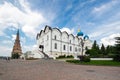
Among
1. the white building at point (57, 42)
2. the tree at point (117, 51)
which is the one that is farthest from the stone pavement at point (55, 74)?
the white building at point (57, 42)

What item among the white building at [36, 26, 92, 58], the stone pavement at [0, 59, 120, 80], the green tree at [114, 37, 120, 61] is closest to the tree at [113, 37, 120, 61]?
the green tree at [114, 37, 120, 61]

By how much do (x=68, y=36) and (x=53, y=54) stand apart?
12296 millimetres

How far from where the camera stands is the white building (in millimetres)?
A: 45812

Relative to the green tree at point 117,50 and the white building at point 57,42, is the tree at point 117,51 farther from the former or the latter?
the white building at point 57,42

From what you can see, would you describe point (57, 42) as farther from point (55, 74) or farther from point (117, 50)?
point (55, 74)

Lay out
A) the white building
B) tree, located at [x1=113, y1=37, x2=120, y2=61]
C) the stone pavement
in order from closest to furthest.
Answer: the stone pavement, tree, located at [x1=113, y1=37, x2=120, y2=61], the white building

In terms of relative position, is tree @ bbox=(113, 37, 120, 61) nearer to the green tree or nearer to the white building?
the green tree

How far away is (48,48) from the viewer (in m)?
45.9

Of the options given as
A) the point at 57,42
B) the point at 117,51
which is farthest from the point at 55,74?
the point at 57,42

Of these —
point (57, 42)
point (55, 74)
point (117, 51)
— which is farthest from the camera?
point (57, 42)

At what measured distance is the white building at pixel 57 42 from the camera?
150 ft

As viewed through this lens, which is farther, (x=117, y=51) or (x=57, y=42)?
(x=57, y=42)

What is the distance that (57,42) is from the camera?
4809 cm

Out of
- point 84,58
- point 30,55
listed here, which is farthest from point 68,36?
point 84,58
